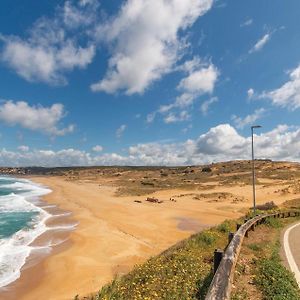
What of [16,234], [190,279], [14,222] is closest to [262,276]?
[190,279]

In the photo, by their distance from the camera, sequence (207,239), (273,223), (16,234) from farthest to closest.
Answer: (16,234)
(273,223)
(207,239)

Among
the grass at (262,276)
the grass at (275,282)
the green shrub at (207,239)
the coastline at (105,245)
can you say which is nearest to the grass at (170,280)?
the grass at (262,276)

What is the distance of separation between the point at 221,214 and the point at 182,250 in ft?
81.5

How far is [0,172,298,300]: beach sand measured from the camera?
1736cm

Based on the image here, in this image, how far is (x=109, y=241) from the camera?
25.9 meters

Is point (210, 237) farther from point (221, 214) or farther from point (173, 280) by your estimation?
point (221, 214)

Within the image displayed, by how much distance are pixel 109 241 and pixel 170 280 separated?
15919 millimetres

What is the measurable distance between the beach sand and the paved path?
8074mm

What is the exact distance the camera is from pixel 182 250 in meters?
14.9

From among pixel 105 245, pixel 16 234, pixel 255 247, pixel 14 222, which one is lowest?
pixel 105 245

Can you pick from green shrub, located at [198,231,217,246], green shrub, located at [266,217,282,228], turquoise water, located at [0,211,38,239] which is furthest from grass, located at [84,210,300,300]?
turquoise water, located at [0,211,38,239]

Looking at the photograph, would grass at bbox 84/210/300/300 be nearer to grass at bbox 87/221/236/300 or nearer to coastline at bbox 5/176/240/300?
grass at bbox 87/221/236/300

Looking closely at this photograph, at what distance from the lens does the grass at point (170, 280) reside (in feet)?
31.6

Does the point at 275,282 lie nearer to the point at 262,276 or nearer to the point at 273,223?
the point at 262,276
